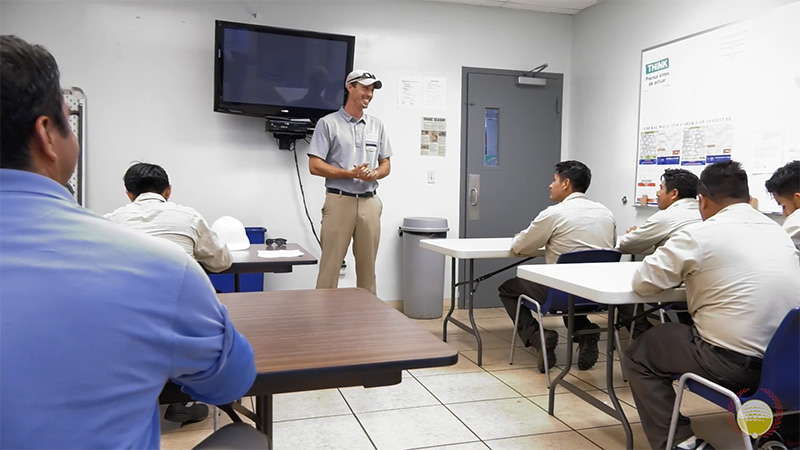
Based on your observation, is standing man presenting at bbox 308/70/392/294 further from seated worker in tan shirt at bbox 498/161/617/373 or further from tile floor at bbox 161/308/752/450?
seated worker in tan shirt at bbox 498/161/617/373

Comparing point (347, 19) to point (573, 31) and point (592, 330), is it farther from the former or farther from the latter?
point (592, 330)

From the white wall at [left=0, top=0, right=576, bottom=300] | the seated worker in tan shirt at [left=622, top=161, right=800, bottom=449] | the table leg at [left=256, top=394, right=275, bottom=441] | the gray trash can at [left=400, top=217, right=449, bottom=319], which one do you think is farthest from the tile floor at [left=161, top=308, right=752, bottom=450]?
the white wall at [left=0, top=0, right=576, bottom=300]

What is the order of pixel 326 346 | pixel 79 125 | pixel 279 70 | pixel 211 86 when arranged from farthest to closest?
pixel 211 86, pixel 279 70, pixel 79 125, pixel 326 346

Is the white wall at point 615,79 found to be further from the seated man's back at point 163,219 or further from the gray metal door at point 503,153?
the seated man's back at point 163,219

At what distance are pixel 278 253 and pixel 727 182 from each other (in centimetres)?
222

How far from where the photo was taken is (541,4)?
4980 millimetres

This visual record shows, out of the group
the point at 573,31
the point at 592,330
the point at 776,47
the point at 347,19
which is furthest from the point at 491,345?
the point at 573,31

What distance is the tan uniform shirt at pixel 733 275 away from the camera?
1776 millimetres

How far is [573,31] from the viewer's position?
534cm

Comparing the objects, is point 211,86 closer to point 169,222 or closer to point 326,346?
point 169,222

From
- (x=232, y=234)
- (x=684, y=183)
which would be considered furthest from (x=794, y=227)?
(x=232, y=234)

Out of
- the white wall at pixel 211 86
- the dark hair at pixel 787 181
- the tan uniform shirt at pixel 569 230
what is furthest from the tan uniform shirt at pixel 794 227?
the white wall at pixel 211 86

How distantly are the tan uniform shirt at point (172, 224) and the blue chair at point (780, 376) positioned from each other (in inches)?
82.0

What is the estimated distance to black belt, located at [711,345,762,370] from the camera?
1.78m
